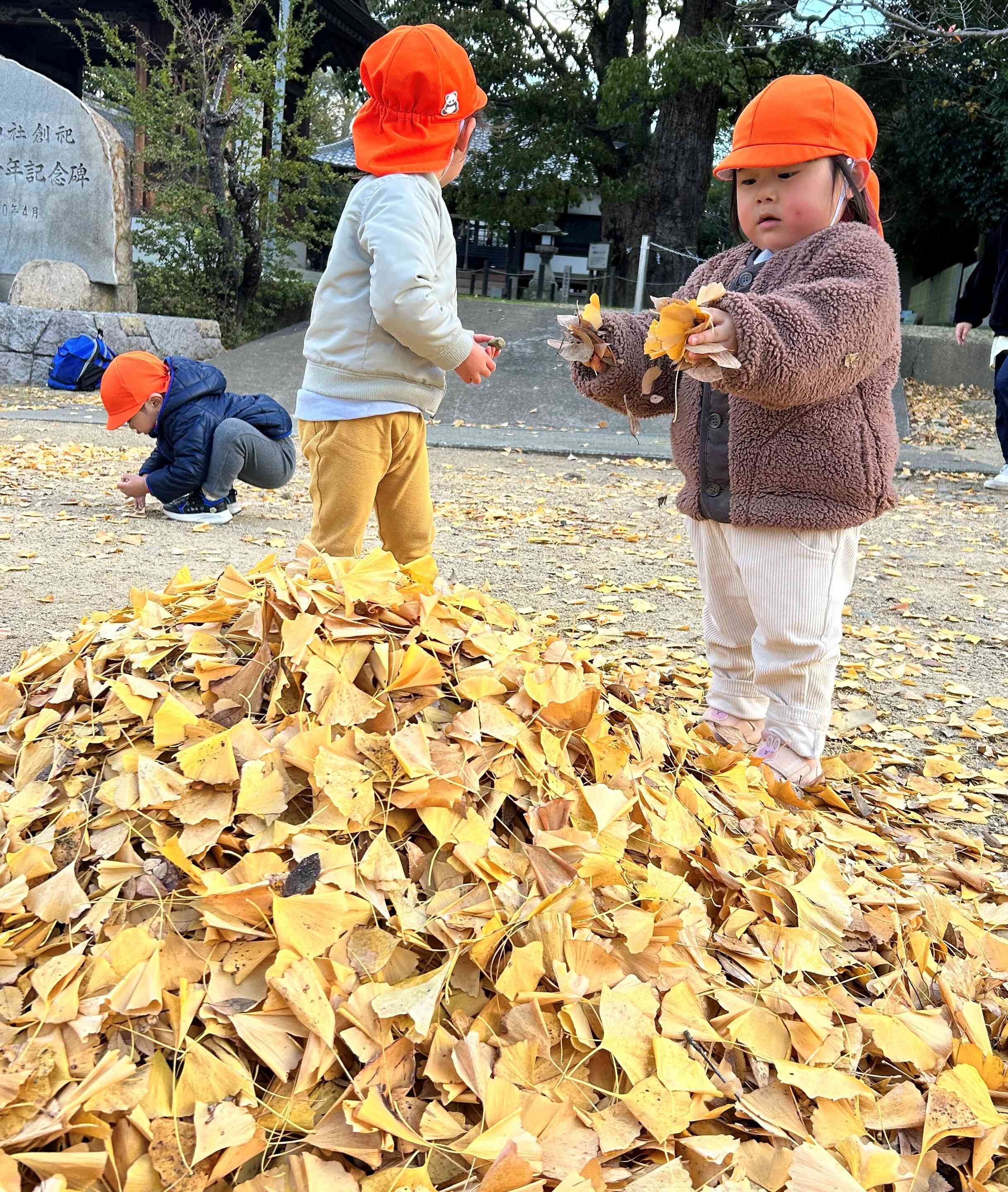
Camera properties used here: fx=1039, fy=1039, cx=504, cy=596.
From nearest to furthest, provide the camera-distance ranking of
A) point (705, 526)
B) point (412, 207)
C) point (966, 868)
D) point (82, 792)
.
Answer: point (82, 792)
point (966, 868)
point (705, 526)
point (412, 207)

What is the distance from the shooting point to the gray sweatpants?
431cm

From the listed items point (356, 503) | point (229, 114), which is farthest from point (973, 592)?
point (229, 114)

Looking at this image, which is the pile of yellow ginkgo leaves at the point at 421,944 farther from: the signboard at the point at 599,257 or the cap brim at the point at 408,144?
the signboard at the point at 599,257

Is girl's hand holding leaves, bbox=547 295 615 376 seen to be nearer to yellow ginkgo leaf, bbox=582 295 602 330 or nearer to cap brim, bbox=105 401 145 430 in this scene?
yellow ginkgo leaf, bbox=582 295 602 330

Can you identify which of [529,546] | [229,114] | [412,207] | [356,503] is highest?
[229,114]

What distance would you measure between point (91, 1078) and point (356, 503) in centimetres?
163

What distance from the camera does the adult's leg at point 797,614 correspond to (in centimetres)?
198

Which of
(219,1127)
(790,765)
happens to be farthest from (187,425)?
(219,1127)

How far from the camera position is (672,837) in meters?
1.51

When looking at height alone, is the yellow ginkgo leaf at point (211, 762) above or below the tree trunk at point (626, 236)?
below

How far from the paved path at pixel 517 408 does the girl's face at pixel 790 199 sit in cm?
455

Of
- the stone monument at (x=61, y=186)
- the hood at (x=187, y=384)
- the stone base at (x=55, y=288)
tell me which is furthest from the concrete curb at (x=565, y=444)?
the hood at (x=187, y=384)

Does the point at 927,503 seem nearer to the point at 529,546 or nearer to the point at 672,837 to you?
the point at 529,546

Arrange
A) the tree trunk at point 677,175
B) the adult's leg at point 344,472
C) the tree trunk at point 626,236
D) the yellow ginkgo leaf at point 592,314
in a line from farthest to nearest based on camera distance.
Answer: the tree trunk at point 626,236 → the tree trunk at point 677,175 → the adult's leg at point 344,472 → the yellow ginkgo leaf at point 592,314
